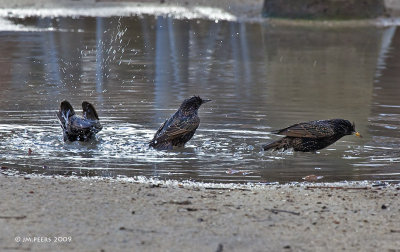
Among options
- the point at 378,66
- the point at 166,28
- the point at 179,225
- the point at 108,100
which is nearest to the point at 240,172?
the point at 179,225

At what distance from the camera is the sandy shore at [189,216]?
600 cm

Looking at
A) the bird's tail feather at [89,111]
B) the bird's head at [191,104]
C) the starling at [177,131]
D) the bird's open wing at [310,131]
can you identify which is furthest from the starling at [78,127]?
the bird's open wing at [310,131]

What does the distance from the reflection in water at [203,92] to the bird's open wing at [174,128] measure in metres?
0.18

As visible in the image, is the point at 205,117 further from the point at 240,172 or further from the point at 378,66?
the point at 378,66

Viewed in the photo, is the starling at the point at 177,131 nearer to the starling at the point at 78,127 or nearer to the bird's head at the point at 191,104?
the bird's head at the point at 191,104

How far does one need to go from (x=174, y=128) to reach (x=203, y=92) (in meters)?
3.84

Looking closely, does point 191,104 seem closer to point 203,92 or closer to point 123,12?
point 203,92

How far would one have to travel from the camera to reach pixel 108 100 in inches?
506

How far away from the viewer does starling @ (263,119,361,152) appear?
31.9ft

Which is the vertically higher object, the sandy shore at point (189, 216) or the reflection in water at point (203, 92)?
the sandy shore at point (189, 216)

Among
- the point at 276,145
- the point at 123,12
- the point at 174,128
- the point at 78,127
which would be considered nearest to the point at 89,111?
the point at 78,127

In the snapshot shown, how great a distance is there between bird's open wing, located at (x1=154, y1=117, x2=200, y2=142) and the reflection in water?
0.18 meters

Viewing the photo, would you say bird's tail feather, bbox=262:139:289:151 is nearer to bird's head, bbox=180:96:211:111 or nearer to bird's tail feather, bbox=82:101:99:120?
bird's head, bbox=180:96:211:111

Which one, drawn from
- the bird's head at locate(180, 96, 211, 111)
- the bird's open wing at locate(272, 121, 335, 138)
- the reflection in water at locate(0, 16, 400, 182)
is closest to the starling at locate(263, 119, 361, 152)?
the bird's open wing at locate(272, 121, 335, 138)
